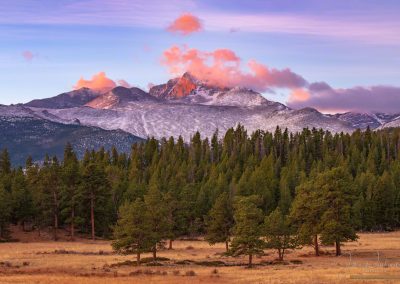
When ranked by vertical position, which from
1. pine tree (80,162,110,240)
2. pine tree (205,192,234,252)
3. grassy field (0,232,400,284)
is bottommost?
grassy field (0,232,400,284)

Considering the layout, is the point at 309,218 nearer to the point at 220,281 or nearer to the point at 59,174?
the point at 220,281

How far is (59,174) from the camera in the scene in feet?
364

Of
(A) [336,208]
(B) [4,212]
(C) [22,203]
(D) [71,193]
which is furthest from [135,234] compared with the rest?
(C) [22,203]

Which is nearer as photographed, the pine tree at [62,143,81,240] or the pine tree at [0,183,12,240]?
the pine tree at [0,183,12,240]

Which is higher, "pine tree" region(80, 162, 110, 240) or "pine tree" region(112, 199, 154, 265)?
"pine tree" region(80, 162, 110, 240)

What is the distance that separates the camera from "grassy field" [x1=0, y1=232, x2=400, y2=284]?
167 feet

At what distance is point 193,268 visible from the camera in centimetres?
6228

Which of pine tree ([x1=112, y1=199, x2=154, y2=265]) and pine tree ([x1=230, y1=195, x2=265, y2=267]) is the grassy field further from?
pine tree ([x1=112, y1=199, x2=154, y2=265])

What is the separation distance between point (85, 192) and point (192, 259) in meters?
44.3

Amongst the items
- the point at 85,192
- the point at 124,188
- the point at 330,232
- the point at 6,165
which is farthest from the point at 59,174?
the point at 330,232

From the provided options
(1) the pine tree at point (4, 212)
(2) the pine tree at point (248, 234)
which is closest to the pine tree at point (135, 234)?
(2) the pine tree at point (248, 234)

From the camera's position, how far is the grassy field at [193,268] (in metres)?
50.9

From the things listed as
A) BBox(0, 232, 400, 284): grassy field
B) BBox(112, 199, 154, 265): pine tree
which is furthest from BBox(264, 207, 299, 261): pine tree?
BBox(112, 199, 154, 265): pine tree

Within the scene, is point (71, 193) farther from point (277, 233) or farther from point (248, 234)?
point (248, 234)
